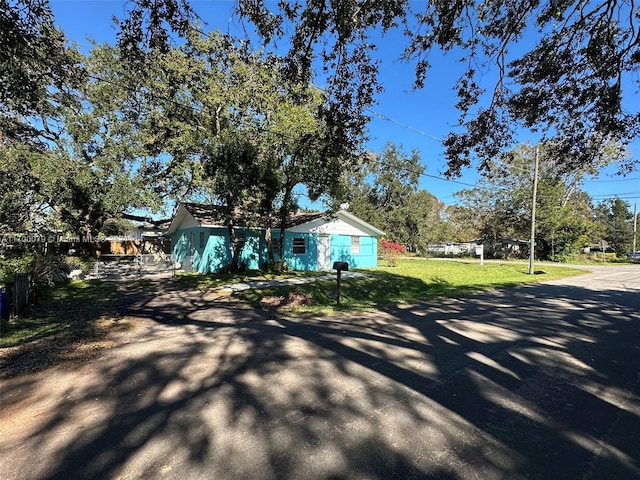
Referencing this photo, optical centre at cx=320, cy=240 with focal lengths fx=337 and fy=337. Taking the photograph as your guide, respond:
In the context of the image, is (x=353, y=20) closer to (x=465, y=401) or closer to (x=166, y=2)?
(x=166, y=2)

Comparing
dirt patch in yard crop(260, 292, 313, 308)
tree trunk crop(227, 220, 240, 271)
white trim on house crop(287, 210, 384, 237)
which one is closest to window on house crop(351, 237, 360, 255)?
white trim on house crop(287, 210, 384, 237)

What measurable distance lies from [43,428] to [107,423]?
20.7 inches

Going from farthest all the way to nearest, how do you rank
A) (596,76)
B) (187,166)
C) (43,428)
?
1. (187,166)
2. (596,76)
3. (43,428)

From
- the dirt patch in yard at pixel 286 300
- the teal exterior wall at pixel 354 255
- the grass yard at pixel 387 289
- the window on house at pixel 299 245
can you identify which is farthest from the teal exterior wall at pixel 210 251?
the dirt patch in yard at pixel 286 300

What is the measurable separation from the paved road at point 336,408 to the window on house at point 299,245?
14.4 meters

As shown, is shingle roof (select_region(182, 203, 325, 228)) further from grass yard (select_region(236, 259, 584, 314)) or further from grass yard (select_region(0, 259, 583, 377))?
→ grass yard (select_region(236, 259, 584, 314))

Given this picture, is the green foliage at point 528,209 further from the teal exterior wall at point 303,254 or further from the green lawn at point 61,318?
the green lawn at point 61,318

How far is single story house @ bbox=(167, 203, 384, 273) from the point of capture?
17.8 m

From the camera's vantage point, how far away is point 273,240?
19.5m

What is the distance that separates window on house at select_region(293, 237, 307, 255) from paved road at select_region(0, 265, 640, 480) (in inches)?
569

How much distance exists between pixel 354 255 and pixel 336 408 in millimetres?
19858

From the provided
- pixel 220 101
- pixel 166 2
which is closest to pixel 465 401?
pixel 166 2

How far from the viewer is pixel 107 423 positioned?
2898 millimetres

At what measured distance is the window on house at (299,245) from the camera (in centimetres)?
2031
